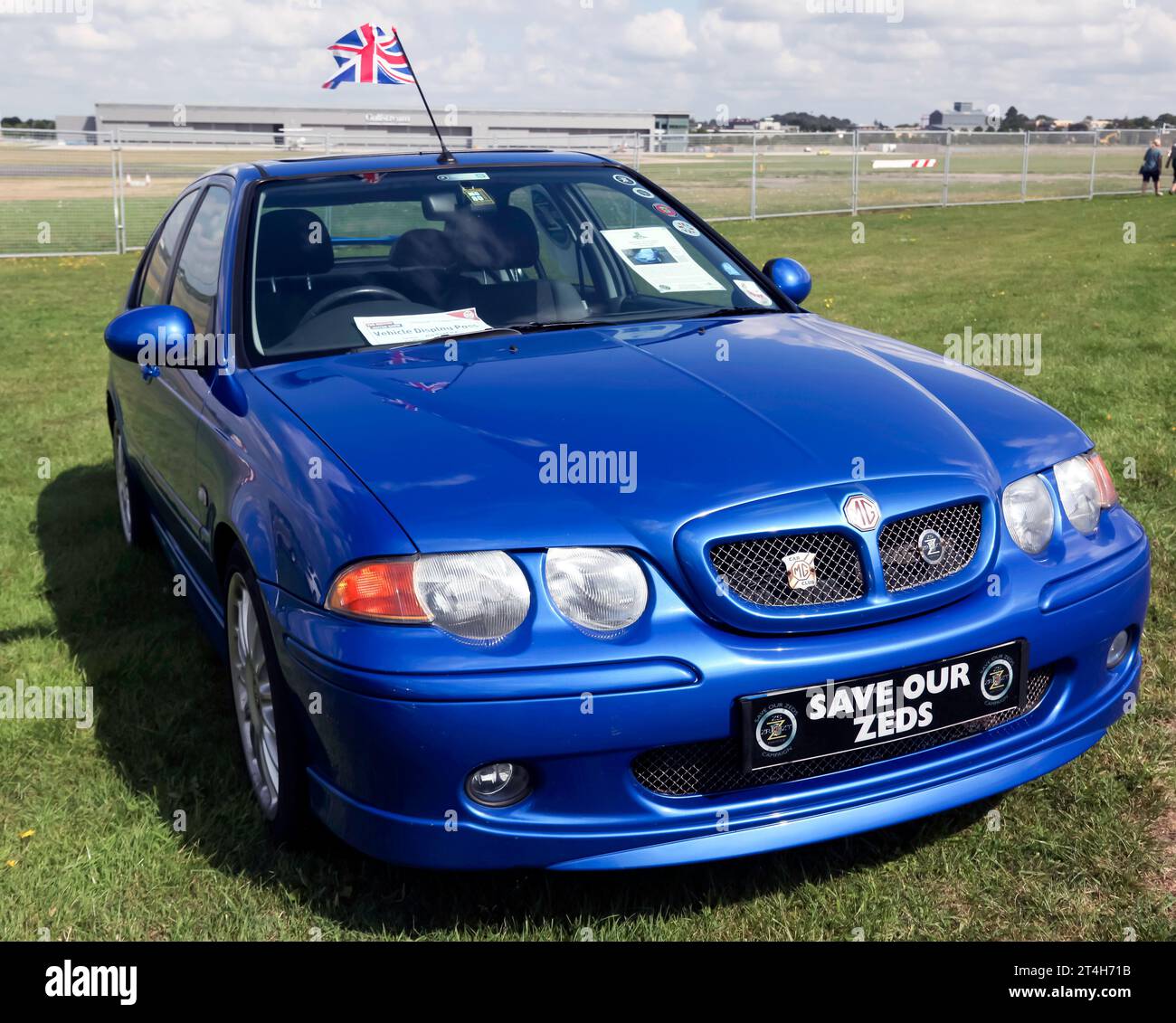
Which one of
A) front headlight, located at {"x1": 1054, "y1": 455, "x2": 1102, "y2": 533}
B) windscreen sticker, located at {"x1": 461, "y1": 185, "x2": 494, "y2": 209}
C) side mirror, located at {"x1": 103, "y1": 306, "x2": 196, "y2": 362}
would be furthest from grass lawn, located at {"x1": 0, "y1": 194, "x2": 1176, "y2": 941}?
windscreen sticker, located at {"x1": 461, "y1": 185, "x2": 494, "y2": 209}

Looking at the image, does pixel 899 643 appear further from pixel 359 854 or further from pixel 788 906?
pixel 359 854

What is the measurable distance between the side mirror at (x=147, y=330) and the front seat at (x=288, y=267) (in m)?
0.26

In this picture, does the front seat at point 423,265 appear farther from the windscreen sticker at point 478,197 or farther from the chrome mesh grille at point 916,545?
the chrome mesh grille at point 916,545

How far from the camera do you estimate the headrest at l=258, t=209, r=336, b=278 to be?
372 centimetres

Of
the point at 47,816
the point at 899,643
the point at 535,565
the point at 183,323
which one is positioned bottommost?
the point at 47,816

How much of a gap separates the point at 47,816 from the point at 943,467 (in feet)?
7.83

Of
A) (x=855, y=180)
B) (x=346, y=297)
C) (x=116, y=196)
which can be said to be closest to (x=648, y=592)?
(x=346, y=297)

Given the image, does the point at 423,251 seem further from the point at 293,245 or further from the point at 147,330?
the point at 147,330

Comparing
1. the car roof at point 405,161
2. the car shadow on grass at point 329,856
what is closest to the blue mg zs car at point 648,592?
the car shadow on grass at point 329,856

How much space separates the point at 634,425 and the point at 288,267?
1.44m

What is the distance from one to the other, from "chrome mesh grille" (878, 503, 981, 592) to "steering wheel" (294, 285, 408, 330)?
1710 mm

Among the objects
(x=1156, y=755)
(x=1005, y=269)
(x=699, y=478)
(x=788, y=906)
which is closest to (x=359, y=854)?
(x=788, y=906)

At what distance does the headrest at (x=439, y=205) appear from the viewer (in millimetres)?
3959

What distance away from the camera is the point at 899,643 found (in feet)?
8.22
